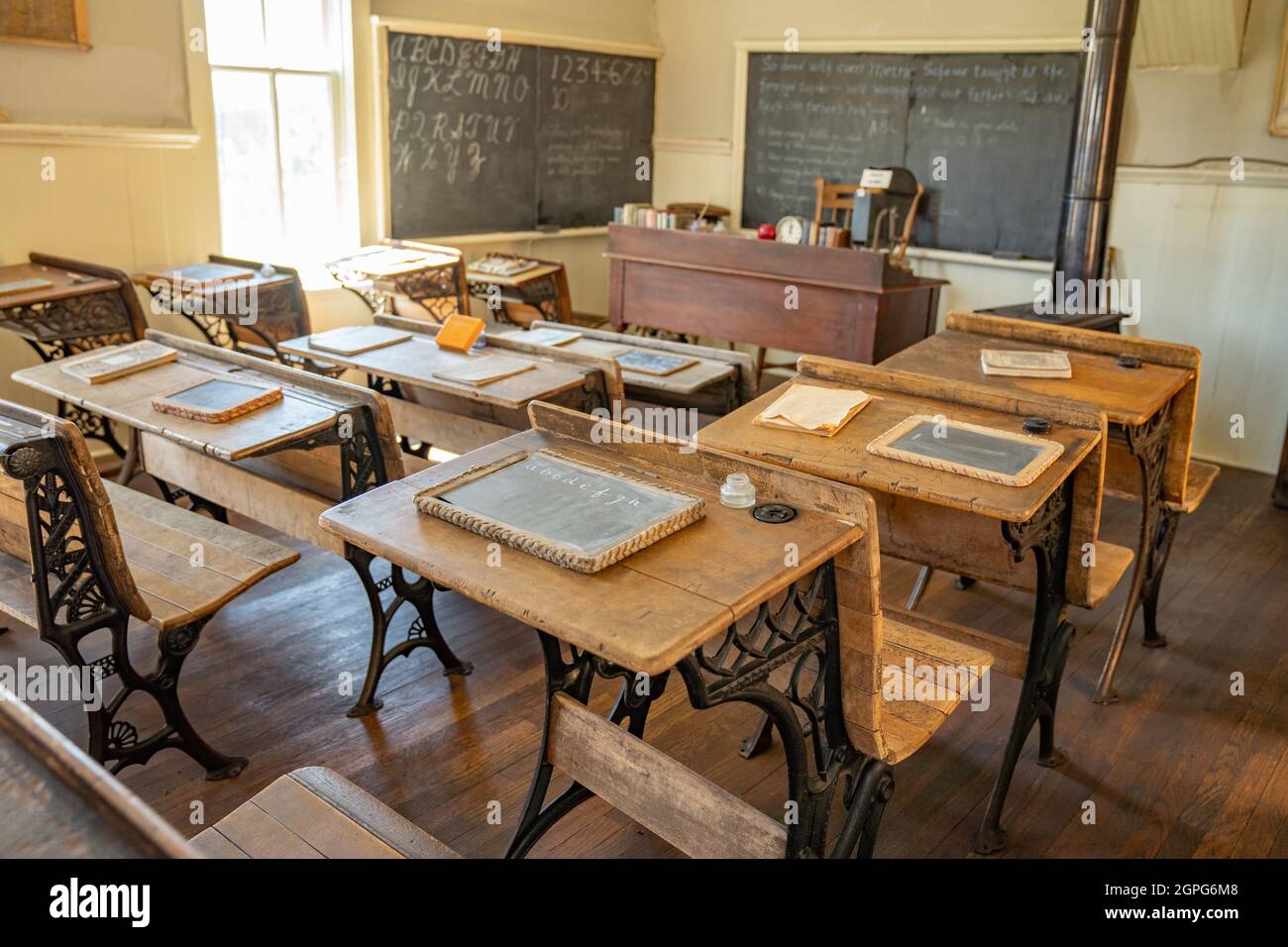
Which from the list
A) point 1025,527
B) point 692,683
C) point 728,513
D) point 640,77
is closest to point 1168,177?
point 640,77

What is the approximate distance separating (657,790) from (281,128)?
4498mm

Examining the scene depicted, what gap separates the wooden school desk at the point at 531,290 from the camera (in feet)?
17.7

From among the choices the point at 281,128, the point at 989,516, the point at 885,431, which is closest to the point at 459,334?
the point at 885,431

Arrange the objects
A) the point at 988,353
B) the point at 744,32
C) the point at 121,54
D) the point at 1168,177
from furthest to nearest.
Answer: the point at 744,32, the point at 1168,177, the point at 121,54, the point at 988,353

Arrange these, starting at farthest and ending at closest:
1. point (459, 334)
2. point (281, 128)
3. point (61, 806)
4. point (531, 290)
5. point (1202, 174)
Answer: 1. point (531, 290)
2. point (281, 128)
3. point (1202, 174)
4. point (459, 334)
5. point (61, 806)


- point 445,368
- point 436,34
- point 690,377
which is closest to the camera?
point 445,368

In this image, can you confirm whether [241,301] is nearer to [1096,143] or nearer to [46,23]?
[46,23]

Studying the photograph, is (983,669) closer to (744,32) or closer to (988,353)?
(988,353)

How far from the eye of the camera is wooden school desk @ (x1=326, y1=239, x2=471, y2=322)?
16.6 feet

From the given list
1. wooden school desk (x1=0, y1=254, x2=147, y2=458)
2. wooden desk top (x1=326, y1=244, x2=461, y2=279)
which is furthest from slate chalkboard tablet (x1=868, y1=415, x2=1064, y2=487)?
wooden desk top (x1=326, y1=244, x2=461, y2=279)

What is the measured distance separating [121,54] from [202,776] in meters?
3.35

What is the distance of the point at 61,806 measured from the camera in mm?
935

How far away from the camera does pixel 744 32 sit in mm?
6668

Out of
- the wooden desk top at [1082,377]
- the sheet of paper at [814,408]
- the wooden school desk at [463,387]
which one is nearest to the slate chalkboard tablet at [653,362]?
the wooden school desk at [463,387]
